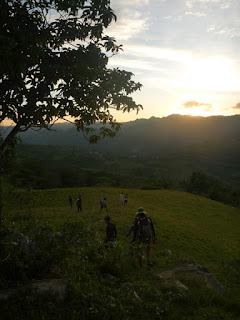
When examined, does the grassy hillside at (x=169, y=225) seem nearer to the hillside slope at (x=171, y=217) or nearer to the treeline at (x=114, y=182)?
the hillside slope at (x=171, y=217)

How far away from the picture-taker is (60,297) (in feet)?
44.3

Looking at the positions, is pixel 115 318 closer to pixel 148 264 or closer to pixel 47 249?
pixel 47 249

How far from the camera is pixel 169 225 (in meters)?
47.9

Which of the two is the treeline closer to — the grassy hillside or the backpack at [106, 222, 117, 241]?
the grassy hillside

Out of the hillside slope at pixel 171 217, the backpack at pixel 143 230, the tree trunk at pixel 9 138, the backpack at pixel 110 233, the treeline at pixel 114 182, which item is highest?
the tree trunk at pixel 9 138

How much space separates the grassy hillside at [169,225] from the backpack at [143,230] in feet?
4.04

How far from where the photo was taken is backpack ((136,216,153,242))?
22.6m

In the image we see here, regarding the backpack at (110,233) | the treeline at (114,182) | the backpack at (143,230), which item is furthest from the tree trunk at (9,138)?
the treeline at (114,182)

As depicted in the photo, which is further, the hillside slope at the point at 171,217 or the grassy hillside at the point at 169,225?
the hillside slope at the point at 171,217

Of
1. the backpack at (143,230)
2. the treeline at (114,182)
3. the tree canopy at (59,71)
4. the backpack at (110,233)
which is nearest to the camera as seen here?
the tree canopy at (59,71)

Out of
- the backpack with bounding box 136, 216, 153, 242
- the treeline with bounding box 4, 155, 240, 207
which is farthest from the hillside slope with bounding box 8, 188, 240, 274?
the treeline with bounding box 4, 155, 240, 207

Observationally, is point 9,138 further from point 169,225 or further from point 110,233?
point 169,225

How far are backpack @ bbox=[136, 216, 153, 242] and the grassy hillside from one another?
4.04ft

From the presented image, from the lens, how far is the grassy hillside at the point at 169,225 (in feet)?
56.4
